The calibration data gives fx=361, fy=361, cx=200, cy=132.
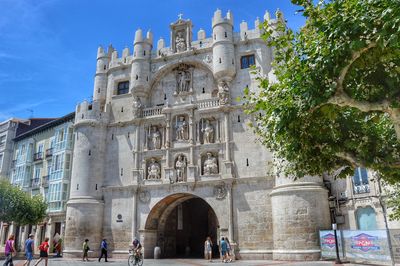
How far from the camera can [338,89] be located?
984cm

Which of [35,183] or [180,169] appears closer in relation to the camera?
[180,169]

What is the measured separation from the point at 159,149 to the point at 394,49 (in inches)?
854

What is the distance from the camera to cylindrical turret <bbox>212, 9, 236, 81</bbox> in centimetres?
2802

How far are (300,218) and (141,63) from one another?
1827 cm

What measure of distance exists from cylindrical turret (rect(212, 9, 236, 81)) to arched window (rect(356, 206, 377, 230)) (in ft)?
43.5

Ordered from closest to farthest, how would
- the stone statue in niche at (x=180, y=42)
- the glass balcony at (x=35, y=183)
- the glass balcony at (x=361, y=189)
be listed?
A: the glass balcony at (x=361, y=189) → the stone statue in niche at (x=180, y=42) → the glass balcony at (x=35, y=183)

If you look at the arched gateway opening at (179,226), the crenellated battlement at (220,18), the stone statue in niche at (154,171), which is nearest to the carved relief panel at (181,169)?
the arched gateway opening at (179,226)

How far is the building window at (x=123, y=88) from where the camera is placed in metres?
32.2

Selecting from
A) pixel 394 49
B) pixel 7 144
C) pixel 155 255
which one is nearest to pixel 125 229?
pixel 155 255

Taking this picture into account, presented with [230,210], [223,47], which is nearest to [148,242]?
[230,210]

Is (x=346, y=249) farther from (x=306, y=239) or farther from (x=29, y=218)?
(x=29, y=218)

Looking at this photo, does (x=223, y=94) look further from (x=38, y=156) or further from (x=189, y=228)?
(x=38, y=156)

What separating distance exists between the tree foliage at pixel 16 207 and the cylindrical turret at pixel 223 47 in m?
19.3

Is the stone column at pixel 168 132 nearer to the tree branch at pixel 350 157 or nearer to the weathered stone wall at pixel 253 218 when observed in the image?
the weathered stone wall at pixel 253 218
